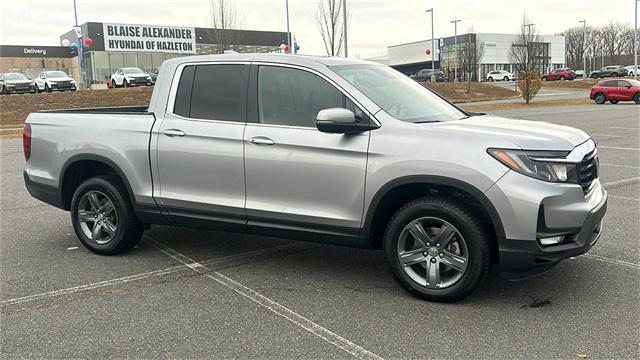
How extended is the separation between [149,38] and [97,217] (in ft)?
196

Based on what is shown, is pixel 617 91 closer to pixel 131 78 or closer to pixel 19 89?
pixel 131 78

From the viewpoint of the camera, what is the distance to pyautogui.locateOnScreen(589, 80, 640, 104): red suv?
33938 mm

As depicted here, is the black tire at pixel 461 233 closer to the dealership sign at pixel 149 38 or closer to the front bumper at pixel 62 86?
the front bumper at pixel 62 86

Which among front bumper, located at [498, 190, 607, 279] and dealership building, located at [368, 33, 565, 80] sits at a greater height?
dealership building, located at [368, 33, 565, 80]

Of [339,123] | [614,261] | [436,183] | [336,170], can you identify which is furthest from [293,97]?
[614,261]

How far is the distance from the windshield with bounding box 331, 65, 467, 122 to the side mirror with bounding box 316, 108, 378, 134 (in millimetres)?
284

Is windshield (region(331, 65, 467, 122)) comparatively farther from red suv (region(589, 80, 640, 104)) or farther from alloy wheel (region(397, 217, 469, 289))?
red suv (region(589, 80, 640, 104))

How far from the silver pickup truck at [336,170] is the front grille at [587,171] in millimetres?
22

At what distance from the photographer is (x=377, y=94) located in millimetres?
4656

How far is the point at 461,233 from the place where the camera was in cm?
407

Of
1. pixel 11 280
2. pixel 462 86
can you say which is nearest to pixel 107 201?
pixel 11 280

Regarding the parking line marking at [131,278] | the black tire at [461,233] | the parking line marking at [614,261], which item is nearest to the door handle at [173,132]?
the parking line marking at [131,278]

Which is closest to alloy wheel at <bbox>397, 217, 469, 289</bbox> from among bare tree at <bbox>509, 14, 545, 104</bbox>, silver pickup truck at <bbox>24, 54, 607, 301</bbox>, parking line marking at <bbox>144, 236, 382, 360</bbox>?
silver pickup truck at <bbox>24, 54, 607, 301</bbox>

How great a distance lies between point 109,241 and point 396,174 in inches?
117
